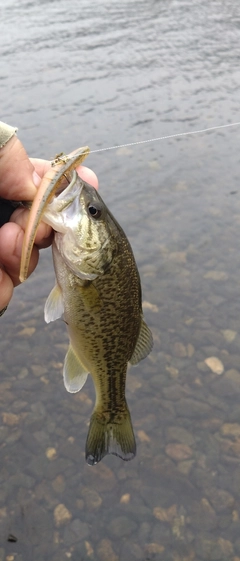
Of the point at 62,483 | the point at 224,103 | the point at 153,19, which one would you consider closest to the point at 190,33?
the point at 153,19

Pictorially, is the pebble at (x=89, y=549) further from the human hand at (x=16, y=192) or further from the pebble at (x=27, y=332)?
the human hand at (x=16, y=192)

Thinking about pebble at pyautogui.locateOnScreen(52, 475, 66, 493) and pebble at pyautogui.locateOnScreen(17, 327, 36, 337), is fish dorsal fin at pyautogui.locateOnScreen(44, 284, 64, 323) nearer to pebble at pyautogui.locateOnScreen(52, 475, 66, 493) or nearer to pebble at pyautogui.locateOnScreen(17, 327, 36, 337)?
pebble at pyautogui.locateOnScreen(52, 475, 66, 493)

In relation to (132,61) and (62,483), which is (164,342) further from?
(132,61)

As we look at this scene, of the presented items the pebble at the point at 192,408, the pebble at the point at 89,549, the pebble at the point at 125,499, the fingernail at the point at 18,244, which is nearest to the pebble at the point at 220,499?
the pebble at the point at 125,499

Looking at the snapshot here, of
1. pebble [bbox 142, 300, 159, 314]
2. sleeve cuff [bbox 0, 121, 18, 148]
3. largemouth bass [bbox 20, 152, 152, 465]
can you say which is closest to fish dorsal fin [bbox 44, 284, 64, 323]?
largemouth bass [bbox 20, 152, 152, 465]

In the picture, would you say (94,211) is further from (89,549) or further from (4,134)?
(89,549)
